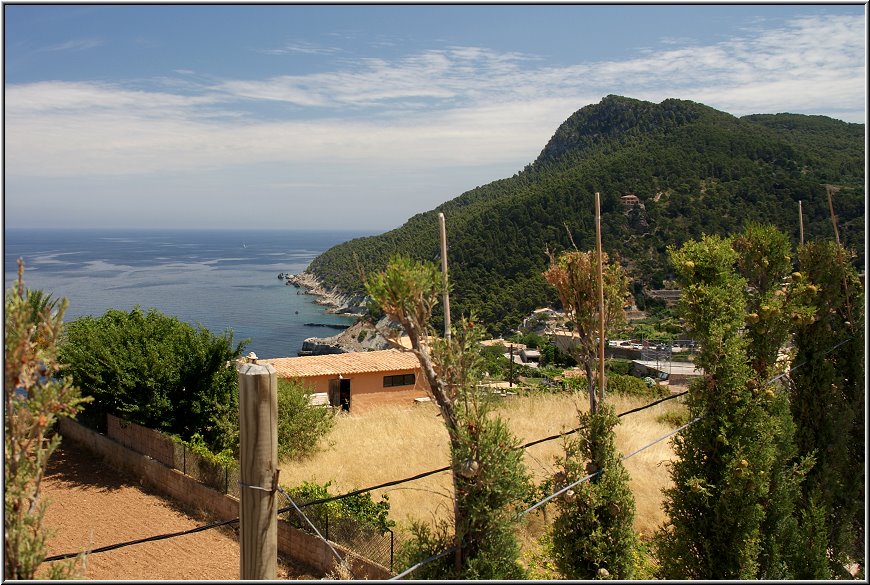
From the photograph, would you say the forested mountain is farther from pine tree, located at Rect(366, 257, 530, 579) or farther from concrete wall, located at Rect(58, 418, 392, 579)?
pine tree, located at Rect(366, 257, 530, 579)

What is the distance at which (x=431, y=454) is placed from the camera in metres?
12.8

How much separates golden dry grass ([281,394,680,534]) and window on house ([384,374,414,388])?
5.09 meters

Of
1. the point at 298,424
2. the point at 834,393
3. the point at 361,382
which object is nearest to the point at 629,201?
the point at 361,382

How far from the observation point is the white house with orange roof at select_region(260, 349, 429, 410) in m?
21.3

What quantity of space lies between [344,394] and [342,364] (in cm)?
101

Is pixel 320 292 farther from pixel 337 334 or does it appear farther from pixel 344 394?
pixel 344 394

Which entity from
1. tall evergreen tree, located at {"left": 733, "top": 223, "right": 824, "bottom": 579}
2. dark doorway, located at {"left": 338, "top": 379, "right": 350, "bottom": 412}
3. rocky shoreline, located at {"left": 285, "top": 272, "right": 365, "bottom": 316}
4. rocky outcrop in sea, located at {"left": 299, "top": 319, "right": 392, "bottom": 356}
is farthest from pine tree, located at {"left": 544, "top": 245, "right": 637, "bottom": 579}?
rocky shoreline, located at {"left": 285, "top": 272, "right": 365, "bottom": 316}

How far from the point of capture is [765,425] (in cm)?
659

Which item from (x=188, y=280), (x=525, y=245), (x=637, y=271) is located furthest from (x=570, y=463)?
(x=188, y=280)

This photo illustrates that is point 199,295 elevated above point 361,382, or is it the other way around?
point 361,382

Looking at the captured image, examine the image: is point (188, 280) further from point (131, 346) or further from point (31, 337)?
point (31, 337)

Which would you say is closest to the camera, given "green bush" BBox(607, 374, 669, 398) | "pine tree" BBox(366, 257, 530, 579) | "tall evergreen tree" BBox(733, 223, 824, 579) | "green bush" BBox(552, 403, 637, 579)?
"pine tree" BBox(366, 257, 530, 579)

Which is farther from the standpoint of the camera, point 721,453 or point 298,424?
point 298,424

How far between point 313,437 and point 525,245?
3467 centimetres
